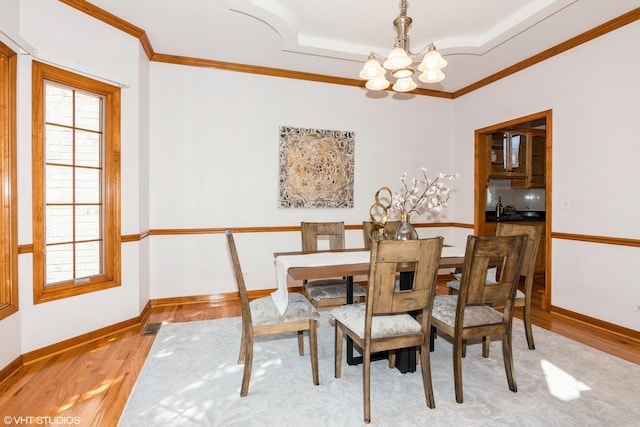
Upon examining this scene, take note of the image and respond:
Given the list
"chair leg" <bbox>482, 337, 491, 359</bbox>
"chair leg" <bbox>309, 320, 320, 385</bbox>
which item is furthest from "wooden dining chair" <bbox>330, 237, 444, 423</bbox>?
"chair leg" <bbox>482, 337, 491, 359</bbox>

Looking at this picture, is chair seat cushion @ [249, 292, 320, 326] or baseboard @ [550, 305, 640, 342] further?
baseboard @ [550, 305, 640, 342]

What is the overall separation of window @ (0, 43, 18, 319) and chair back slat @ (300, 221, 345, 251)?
2.21 meters

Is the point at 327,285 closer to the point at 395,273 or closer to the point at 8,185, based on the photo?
the point at 395,273

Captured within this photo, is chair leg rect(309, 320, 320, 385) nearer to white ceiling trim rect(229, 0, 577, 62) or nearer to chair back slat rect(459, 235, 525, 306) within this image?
chair back slat rect(459, 235, 525, 306)

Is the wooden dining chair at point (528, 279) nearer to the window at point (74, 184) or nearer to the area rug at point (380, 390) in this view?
the area rug at point (380, 390)

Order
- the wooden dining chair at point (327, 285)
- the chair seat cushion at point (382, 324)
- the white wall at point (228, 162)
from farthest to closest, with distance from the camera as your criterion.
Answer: the white wall at point (228, 162), the wooden dining chair at point (327, 285), the chair seat cushion at point (382, 324)

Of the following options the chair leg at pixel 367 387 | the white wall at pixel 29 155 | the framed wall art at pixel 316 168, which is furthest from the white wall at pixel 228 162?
the chair leg at pixel 367 387

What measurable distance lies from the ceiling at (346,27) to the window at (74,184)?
2.71 feet

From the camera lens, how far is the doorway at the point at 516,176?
416cm

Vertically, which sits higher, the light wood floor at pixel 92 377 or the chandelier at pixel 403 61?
the chandelier at pixel 403 61

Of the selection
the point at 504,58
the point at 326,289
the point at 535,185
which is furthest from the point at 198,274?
the point at 535,185

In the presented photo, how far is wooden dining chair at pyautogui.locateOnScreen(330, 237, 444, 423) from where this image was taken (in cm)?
184

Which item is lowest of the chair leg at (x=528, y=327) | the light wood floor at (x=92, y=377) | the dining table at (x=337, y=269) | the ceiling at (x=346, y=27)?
the light wood floor at (x=92, y=377)

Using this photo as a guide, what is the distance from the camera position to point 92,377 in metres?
2.37
